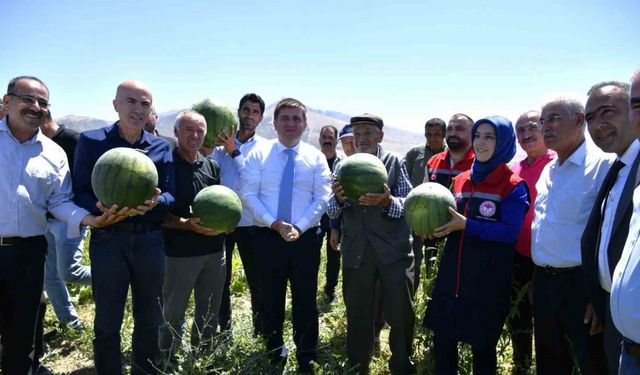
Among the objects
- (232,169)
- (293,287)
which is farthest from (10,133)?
(293,287)

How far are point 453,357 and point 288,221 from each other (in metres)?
2.10

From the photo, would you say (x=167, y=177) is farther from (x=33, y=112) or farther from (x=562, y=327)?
(x=562, y=327)

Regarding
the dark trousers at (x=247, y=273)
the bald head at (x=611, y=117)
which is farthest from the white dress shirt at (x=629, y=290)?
the dark trousers at (x=247, y=273)

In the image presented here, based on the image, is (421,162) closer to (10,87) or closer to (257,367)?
(257,367)

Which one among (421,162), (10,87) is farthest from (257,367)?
(421,162)

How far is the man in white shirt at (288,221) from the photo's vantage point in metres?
4.55

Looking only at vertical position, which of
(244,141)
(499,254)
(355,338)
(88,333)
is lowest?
(88,333)

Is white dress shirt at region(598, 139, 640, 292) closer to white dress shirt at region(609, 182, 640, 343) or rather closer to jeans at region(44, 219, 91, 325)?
white dress shirt at region(609, 182, 640, 343)

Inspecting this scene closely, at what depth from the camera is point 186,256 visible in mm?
4391

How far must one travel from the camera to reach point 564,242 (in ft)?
11.0

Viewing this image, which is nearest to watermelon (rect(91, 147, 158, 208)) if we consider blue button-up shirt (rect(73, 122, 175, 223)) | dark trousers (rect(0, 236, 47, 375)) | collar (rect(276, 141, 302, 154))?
blue button-up shirt (rect(73, 122, 175, 223))

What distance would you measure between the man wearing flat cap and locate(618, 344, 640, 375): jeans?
80.6 inches

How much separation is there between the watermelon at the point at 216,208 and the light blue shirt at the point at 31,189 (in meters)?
1.00

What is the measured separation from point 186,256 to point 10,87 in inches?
86.9
